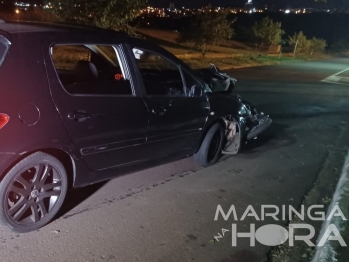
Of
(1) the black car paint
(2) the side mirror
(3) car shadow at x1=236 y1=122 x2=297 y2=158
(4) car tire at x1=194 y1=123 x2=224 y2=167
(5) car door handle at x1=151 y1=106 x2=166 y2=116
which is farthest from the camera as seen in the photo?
(3) car shadow at x1=236 y1=122 x2=297 y2=158

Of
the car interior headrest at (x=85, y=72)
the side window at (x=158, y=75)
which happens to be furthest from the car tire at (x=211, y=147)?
the car interior headrest at (x=85, y=72)

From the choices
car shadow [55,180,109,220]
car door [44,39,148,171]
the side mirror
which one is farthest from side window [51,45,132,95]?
car shadow [55,180,109,220]

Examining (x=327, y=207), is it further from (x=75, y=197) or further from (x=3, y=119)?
(x=3, y=119)

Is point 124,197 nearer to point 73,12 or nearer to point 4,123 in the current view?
point 4,123

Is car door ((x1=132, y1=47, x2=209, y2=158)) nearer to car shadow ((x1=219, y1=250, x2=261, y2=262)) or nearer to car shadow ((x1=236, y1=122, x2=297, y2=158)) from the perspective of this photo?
car shadow ((x1=219, y1=250, x2=261, y2=262))

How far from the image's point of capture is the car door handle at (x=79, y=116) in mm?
3843

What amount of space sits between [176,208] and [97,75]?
171 cm

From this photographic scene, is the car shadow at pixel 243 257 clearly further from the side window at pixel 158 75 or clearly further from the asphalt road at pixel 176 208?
the side window at pixel 158 75

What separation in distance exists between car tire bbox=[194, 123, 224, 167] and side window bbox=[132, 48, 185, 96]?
0.98 m

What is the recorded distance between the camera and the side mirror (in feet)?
17.6

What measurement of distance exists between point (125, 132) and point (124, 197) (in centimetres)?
86

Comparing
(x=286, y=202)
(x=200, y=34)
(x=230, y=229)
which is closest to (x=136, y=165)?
(x=230, y=229)

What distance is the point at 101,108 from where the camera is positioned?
4.11 meters

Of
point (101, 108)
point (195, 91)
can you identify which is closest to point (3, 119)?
point (101, 108)
